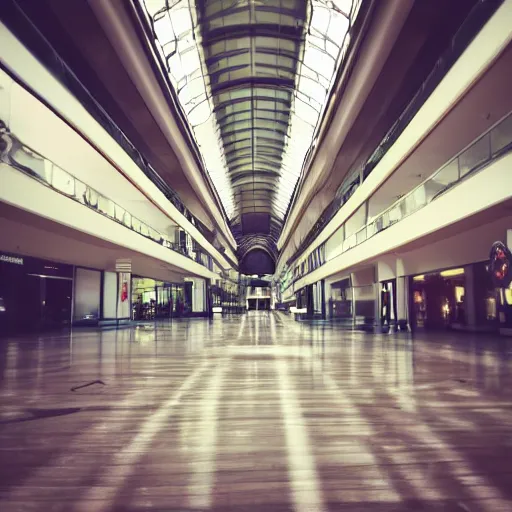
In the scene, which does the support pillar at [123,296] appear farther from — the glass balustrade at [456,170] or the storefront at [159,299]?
the glass balustrade at [456,170]

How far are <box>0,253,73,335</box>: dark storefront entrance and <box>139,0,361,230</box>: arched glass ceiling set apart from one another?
9.65 meters

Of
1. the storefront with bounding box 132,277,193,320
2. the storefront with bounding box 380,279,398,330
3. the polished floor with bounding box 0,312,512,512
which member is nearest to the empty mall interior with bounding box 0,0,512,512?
the polished floor with bounding box 0,312,512,512

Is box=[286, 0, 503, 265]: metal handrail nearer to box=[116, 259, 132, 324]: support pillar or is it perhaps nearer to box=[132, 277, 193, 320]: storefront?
box=[116, 259, 132, 324]: support pillar

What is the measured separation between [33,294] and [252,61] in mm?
15669

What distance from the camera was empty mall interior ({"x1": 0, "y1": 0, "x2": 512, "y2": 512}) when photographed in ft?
11.2

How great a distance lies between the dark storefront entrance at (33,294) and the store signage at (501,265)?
1609 cm

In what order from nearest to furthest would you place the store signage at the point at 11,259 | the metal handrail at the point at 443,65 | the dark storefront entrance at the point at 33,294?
1. the metal handrail at the point at 443,65
2. the store signage at the point at 11,259
3. the dark storefront entrance at the point at 33,294

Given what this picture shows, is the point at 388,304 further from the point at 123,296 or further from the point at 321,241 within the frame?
the point at 123,296

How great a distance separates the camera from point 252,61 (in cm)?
2498

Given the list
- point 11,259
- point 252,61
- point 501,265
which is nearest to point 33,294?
point 11,259

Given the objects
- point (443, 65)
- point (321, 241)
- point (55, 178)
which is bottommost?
point (55, 178)

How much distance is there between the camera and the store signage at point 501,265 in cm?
965

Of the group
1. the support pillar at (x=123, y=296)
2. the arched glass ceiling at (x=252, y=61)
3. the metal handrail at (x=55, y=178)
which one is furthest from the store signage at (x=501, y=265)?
the support pillar at (x=123, y=296)

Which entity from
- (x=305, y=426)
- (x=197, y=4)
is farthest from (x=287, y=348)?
(x=197, y=4)
